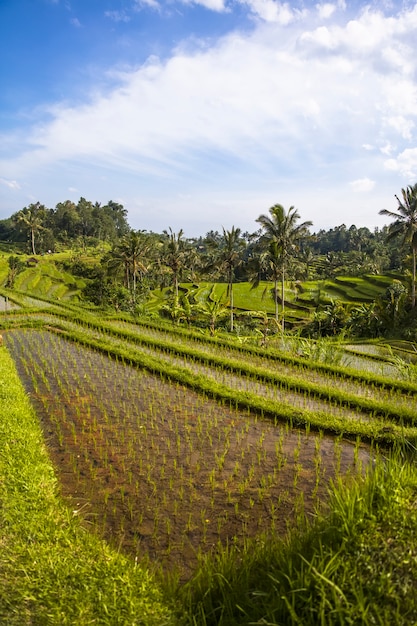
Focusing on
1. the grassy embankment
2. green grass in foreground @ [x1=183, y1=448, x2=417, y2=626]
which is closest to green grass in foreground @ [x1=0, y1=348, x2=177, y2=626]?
the grassy embankment

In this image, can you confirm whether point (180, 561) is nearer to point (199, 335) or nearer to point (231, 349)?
point (231, 349)

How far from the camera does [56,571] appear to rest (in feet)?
10.3

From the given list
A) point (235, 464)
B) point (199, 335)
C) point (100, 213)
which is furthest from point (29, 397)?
point (100, 213)

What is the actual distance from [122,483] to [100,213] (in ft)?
276

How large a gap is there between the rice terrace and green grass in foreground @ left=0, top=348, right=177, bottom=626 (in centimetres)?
1

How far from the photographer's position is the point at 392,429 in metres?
6.10

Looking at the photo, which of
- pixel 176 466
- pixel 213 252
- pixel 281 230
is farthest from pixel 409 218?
pixel 213 252

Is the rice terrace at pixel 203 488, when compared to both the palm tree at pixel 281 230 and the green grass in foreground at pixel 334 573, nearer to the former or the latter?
the green grass in foreground at pixel 334 573

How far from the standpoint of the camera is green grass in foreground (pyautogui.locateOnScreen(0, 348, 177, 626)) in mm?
2768

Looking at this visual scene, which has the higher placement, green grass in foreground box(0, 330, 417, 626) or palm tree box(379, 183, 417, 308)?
palm tree box(379, 183, 417, 308)

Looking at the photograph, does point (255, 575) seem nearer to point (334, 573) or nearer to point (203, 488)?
point (334, 573)

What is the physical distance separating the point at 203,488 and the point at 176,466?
589mm

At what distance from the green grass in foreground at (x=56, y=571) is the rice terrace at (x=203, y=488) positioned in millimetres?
14

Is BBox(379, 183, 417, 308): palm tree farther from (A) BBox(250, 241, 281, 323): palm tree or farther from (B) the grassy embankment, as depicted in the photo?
(B) the grassy embankment
